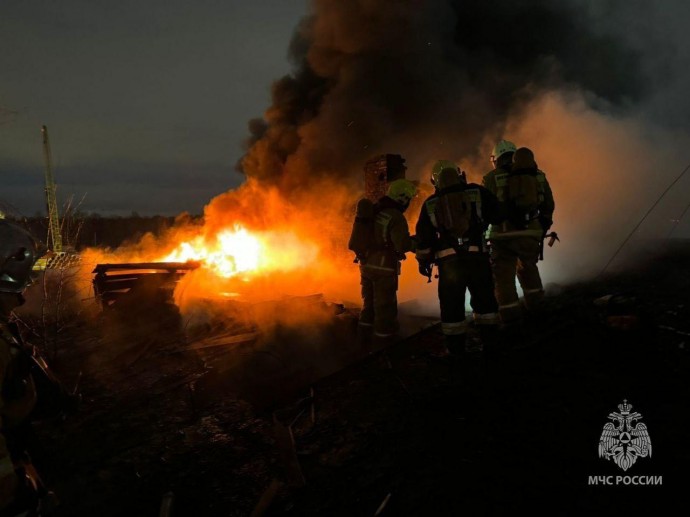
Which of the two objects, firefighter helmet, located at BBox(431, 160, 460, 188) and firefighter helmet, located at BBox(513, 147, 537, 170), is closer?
firefighter helmet, located at BBox(431, 160, 460, 188)

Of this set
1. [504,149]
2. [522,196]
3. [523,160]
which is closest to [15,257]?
[522,196]

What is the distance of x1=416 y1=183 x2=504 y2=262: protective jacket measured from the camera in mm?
3793

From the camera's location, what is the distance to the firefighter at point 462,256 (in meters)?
3.74

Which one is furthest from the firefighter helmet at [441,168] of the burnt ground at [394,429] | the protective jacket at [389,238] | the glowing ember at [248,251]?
the glowing ember at [248,251]

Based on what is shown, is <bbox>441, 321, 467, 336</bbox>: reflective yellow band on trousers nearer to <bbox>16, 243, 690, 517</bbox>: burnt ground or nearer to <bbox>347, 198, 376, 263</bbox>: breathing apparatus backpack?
<bbox>16, 243, 690, 517</bbox>: burnt ground

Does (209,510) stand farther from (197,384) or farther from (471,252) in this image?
(471,252)

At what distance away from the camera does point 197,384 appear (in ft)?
15.2

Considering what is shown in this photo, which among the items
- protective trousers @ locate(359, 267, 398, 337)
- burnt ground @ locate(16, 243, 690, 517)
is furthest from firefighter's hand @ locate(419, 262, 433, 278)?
burnt ground @ locate(16, 243, 690, 517)

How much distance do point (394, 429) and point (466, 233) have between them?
1876 mm

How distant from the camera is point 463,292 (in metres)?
3.78

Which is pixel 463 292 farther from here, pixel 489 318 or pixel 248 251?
pixel 248 251

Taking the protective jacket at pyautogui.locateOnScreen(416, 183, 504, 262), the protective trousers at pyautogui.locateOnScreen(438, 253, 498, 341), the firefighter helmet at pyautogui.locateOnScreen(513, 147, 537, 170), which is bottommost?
the protective trousers at pyautogui.locateOnScreen(438, 253, 498, 341)

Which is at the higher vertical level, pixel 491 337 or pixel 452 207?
pixel 452 207

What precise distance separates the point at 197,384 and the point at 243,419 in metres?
1.23
